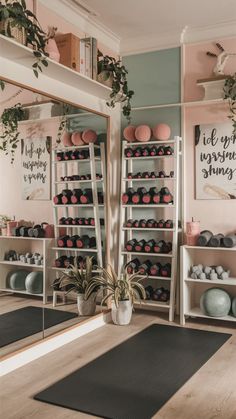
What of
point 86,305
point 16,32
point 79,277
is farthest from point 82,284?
point 16,32

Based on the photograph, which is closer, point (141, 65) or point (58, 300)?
point (58, 300)

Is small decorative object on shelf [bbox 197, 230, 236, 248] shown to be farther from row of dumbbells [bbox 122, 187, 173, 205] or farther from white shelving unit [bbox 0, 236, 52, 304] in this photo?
white shelving unit [bbox 0, 236, 52, 304]

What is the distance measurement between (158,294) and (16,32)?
2.92 meters

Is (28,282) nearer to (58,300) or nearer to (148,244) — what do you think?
(58,300)

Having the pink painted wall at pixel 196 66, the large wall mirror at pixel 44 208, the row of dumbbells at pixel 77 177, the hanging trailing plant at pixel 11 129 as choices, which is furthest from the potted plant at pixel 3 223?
the pink painted wall at pixel 196 66

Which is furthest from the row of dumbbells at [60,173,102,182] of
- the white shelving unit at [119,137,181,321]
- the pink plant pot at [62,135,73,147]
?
the white shelving unit at [119,137,181,321]

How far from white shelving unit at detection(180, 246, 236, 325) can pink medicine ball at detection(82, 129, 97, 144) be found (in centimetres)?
144

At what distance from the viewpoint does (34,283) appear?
370 cm

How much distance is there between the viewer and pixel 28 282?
363 centimetres

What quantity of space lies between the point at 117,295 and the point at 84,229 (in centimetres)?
73

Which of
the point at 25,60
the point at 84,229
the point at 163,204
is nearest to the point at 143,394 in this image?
the point at 84,229

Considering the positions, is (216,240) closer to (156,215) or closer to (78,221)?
(156,215)

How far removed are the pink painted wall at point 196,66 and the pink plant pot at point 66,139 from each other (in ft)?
4.99

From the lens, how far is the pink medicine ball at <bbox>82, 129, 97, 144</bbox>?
4406 millimetres
